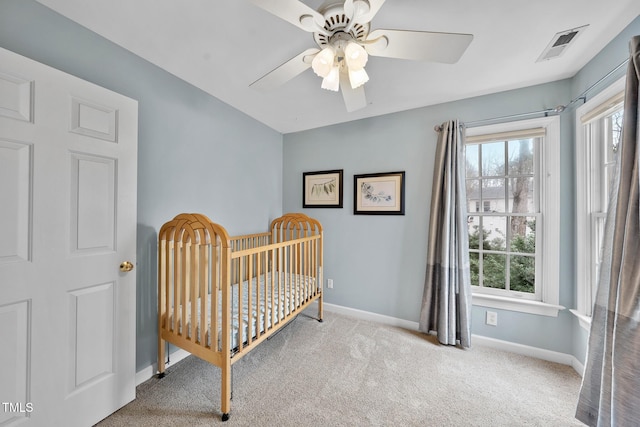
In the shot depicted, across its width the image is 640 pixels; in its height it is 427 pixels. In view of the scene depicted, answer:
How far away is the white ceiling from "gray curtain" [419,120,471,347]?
21.0 inches

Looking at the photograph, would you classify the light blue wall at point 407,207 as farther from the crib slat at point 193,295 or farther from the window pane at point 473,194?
the crib slat at point 193,295

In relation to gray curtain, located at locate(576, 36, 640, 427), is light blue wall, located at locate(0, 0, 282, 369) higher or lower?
higher

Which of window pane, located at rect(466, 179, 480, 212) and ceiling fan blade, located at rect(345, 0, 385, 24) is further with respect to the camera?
window pane, located at rect(466, 179, 480, 212)

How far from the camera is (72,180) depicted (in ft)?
4.16

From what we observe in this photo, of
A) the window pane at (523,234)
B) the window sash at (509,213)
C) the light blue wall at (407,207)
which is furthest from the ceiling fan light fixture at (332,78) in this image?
the window pane at (523,234)

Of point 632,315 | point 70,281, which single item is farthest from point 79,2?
point 632,315

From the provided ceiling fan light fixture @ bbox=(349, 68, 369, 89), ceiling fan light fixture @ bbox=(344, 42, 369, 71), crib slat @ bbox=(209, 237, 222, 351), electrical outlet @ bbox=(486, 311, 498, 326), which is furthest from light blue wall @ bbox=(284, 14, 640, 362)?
crib slat @ bbox=(209, 237, 222, 351)

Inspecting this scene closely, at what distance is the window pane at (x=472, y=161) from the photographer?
232 cm

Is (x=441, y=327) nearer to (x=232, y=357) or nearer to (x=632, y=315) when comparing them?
(x=632, y=315)

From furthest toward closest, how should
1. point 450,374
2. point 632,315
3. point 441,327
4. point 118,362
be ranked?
1. point 441,327
2. point 450,374
3. point 118,362
4. point 632,315

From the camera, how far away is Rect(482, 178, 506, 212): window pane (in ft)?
7.29

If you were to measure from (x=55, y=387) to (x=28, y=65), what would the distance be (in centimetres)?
157

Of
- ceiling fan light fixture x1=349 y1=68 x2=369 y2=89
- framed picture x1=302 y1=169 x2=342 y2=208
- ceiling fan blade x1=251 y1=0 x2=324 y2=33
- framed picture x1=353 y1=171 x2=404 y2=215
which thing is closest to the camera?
ceiling fan blade x1=251 y1=0 x2=324 y2=33

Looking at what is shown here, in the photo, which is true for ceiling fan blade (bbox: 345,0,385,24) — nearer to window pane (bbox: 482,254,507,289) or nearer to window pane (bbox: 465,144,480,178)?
window pane (bbox: 465,144,480,178)
